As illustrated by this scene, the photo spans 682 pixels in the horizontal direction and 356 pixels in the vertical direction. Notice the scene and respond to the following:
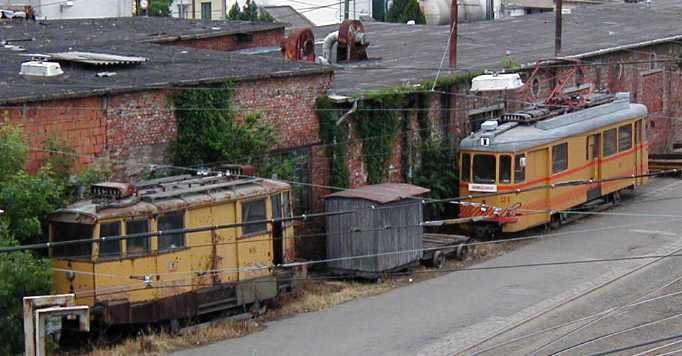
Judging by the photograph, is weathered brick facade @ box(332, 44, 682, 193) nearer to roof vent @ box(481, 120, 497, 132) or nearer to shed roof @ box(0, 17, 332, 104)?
roof vent @ box(481, 120, 497, 132)

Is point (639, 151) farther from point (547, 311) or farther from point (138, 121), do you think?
point (138, 121)

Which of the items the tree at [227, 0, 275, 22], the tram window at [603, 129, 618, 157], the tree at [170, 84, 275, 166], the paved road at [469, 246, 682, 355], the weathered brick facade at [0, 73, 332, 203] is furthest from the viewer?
the tree at [227, 0, 275, 22]

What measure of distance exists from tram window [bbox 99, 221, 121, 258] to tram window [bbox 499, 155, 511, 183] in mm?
12041

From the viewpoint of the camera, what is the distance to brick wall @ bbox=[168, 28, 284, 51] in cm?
3797

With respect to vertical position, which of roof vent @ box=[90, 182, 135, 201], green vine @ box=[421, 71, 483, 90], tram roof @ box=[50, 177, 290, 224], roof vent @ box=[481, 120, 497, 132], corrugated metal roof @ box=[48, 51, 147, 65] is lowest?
tram roof @ box=[50, 177, 290, 224]

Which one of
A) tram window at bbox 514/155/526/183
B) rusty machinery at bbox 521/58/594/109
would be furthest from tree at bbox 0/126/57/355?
rusty machinery at bbox 521/58/594/109

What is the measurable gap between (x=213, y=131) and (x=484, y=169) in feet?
25.8

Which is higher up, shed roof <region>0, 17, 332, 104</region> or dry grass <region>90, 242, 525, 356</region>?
shed roof <region>0, 17, 332, 104</region>

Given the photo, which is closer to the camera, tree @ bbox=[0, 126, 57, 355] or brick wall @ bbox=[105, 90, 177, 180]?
tree @ bbox=[0, 126, 57, 355]

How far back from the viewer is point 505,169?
31188 millimetres

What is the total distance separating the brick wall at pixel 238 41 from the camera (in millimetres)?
37969

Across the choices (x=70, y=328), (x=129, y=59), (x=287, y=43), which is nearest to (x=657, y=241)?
(x=287, y=43)

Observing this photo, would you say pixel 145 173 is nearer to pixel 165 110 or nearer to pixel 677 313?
pixel 165 110

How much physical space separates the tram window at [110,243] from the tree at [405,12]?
4608cm
